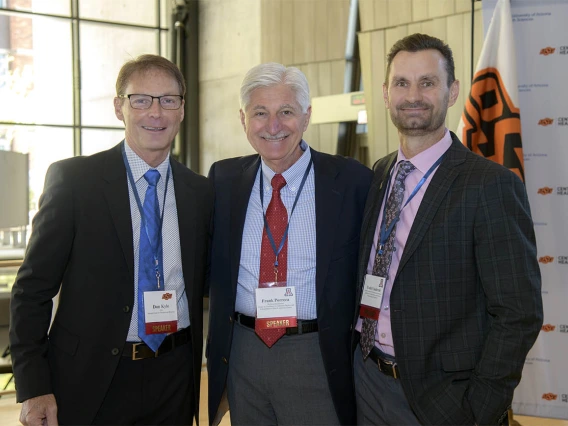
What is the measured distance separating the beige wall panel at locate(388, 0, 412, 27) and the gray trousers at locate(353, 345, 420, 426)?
4862 millimetres

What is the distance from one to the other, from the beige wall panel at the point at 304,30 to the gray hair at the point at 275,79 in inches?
237

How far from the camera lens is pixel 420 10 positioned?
6.05 m

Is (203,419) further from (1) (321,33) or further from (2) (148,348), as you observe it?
(1) (321,33)

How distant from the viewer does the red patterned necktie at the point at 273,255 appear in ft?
6.97

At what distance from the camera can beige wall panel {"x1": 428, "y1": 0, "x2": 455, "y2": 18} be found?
5719mm

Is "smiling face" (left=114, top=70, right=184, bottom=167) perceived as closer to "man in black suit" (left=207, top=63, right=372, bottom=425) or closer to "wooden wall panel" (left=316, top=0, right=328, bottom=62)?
"man in black suit" (left=207, top=63, right=372, bottom=425)

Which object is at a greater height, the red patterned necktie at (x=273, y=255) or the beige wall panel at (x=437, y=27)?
the beige wall panel at (x=437, y=27)

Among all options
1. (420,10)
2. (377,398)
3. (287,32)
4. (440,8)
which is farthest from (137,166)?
(287,32)

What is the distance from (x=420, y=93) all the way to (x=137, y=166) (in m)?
1.06

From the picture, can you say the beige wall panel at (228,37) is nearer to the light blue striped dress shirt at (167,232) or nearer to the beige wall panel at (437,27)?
the beige wall panel at (437,27)

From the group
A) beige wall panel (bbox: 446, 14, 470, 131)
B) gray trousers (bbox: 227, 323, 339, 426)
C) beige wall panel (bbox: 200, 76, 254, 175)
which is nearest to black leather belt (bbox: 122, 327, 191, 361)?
gray trousers (bbox: 227, 323, 339, 426)

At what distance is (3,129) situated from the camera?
30.3ft

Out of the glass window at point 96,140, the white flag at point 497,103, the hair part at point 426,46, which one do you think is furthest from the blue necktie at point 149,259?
the glass window at point 96,140

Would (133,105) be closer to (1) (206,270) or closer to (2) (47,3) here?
(1) (206,270)
